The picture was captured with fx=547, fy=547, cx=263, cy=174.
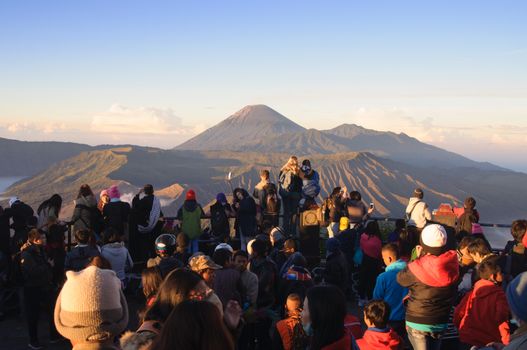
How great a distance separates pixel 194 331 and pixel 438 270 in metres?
2.94

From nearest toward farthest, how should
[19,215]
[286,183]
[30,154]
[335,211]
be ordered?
[19,215] → [335,211] → [286,183] → [30,154]

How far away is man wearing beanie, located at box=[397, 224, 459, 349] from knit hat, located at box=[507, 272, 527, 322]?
5.73ft

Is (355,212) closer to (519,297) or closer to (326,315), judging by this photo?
(326,315)

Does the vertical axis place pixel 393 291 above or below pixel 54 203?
below

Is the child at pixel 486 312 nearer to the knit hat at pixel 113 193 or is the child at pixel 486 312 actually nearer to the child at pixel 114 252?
the child at pixel 114 252

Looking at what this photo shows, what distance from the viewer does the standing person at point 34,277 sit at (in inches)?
241

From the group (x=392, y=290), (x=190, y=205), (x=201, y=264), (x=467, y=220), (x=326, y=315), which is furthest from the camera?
(x=190, y=205)

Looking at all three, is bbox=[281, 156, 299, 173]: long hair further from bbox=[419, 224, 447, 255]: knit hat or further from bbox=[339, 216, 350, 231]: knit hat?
bbox=[419, 224, 447, 255]: knit hat

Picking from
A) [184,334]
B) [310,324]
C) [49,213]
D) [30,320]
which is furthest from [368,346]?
[49,213]

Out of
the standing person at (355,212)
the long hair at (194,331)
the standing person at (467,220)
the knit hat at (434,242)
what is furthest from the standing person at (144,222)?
the long hair at (194,331)

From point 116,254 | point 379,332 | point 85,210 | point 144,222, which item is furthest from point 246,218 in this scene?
point 379,332

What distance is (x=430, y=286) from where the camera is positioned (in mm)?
4676

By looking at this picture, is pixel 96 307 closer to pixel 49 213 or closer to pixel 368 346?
pixel 368 346

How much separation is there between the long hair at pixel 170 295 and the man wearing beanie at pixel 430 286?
2.15 m
